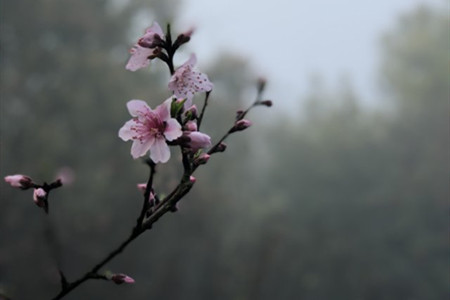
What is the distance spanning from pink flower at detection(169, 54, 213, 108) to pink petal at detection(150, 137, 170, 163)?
70 millimetres

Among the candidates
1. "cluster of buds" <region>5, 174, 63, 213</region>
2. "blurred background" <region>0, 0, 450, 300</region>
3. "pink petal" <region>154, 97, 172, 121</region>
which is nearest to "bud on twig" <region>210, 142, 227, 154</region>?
"pink petal" <region>154, 97, 172, 121</region>

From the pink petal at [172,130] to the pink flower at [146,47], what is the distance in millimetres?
120

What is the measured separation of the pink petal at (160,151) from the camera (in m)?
0.66

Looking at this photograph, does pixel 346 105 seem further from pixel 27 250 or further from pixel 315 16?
pixel 315 16

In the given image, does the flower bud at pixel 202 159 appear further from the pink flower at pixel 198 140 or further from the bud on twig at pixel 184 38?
the bud on twig at pixel 184 38

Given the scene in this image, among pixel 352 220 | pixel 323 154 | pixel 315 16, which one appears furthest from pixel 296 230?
pixel 315 16

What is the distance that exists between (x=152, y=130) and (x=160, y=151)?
7 centimetres

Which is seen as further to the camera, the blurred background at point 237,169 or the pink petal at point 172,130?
the blurred background at point 237,169

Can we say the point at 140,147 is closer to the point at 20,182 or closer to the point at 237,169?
the point at 20,182

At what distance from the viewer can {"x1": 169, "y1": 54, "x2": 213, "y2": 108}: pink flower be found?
69cm

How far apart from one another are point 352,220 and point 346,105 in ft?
12.8

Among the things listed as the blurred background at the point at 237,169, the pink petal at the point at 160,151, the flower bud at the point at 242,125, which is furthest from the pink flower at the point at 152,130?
the blurred background at the point at 237,169

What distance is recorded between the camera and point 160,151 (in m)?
0.68

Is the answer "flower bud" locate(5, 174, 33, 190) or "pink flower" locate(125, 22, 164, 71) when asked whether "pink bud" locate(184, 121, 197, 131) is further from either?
"flower bud" locate(5, 174, 33, 190)
